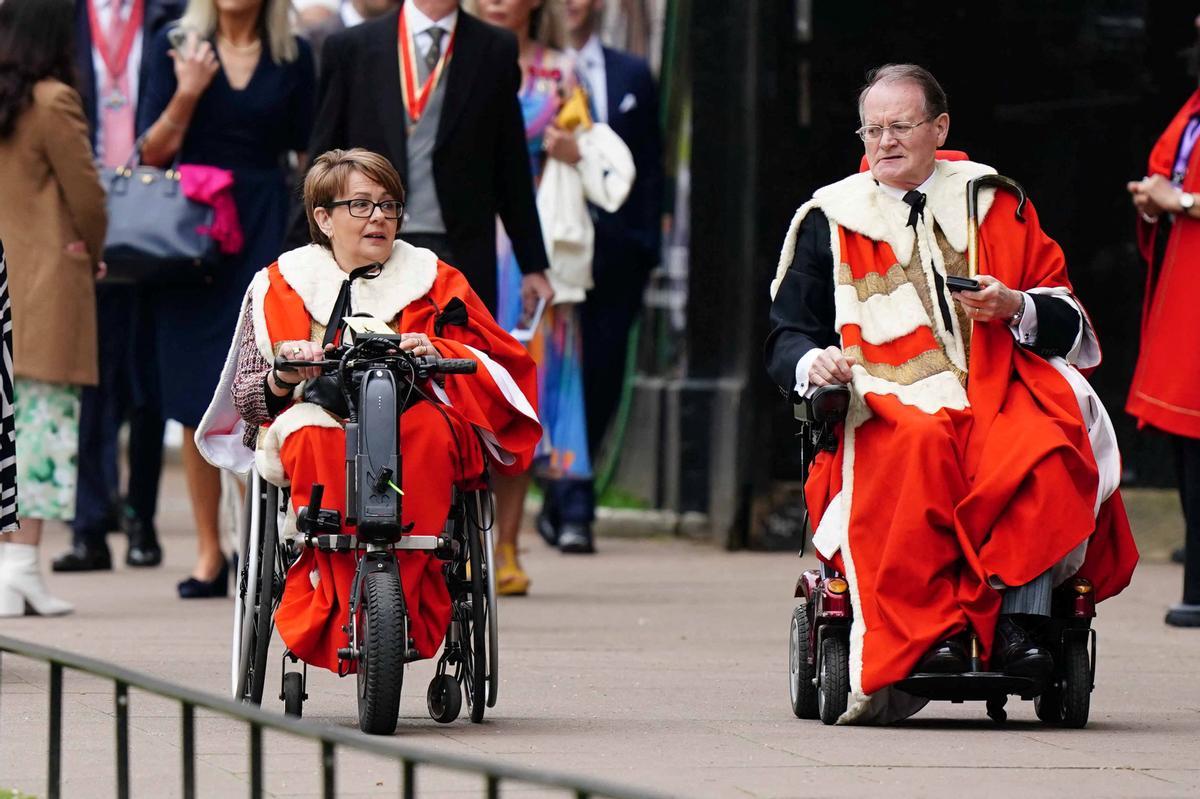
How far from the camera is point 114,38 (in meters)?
11.1

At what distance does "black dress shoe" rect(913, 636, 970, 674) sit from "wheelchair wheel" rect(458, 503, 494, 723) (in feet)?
3.36

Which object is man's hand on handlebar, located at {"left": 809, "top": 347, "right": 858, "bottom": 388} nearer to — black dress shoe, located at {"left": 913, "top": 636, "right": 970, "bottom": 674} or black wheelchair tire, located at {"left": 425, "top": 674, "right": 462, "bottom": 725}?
black dress shoe, located at {"left": 913, "top": 636, "right": 970, "bottom": 674}

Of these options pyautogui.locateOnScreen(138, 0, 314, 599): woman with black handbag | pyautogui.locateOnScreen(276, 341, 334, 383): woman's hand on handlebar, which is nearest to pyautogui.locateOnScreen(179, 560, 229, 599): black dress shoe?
pyautogui.locateOnScreen(138, 0, 314, 599): woman with black handbag

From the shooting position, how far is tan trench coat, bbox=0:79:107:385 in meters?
9.26

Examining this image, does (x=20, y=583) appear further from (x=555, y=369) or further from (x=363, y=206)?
(x=555, y=369)

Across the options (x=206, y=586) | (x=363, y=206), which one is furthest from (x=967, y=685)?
(x=206, y=586)

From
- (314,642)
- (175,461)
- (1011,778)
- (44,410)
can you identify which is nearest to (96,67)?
(44,410)

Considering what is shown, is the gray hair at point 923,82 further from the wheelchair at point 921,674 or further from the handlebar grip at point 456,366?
the handlebar grip at point 456,366

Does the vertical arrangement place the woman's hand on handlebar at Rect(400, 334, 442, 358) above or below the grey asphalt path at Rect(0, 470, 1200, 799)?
above

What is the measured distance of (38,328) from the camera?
936cm

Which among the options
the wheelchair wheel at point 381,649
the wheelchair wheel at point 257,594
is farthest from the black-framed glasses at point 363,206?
the wheelchair wheel at point 381,649

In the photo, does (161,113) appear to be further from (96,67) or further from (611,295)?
(611,295)

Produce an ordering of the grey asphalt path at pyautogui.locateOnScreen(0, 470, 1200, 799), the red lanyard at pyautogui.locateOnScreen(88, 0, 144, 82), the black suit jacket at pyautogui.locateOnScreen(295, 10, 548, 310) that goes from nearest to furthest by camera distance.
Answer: the grey asphalt path at pyautogui.locateOnScreen(0, 470, 1200, 799), the black suit jacket at pyautogui.locateOnScreen(295, 10, 548, 310), the red lanyard at pyautogui.locateOnScreen(88, 0, 144, 82)

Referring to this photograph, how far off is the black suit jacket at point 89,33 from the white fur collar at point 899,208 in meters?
4.59
